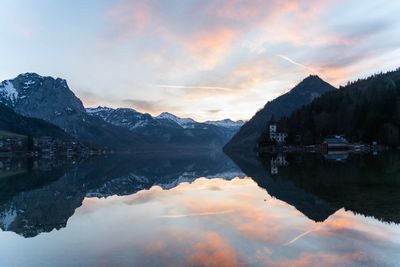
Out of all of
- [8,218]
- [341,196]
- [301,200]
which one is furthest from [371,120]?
[8,218]

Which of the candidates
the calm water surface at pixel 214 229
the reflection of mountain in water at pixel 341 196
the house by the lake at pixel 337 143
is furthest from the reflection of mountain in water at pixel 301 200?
the house by the lake at pixel 337 143

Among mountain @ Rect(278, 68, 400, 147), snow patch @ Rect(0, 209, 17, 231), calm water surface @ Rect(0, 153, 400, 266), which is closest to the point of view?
calm water surface @ Rect(0, 153, 400, 266)

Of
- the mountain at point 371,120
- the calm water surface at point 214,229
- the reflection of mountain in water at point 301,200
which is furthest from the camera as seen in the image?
the mountain at point 371,120

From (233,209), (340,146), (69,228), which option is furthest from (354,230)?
(340,146)

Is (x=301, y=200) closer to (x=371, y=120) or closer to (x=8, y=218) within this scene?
(x=8, y=218)

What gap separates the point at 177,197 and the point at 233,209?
1062 centimetres

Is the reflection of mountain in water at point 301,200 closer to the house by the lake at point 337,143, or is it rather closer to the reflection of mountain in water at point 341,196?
the reflection of mountain in water at point 341,196

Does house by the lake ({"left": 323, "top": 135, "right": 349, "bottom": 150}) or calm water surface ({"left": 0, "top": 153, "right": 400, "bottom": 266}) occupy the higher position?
house by the lake ({"left": 323, "top": 135, "right": 349, "bottom": 150})

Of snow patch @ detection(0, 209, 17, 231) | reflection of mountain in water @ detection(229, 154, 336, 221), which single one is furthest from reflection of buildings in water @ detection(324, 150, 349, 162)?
snow patch @ detection(0, 209, 17, 231)

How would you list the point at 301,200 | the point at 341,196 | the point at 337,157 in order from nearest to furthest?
the point at 301,200
the point at 341,196
the point at 337,157

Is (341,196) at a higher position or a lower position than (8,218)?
higher

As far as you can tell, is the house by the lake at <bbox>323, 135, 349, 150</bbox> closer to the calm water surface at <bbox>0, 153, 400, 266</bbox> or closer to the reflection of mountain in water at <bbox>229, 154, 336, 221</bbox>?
the reflection of mountain in water at <bbox>229, 154, 336, 221</bbox>

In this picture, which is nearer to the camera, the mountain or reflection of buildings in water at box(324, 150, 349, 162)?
reflection of buildings in water at box(324, 150, 349, 162)

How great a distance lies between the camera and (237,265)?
1589 centimetres
